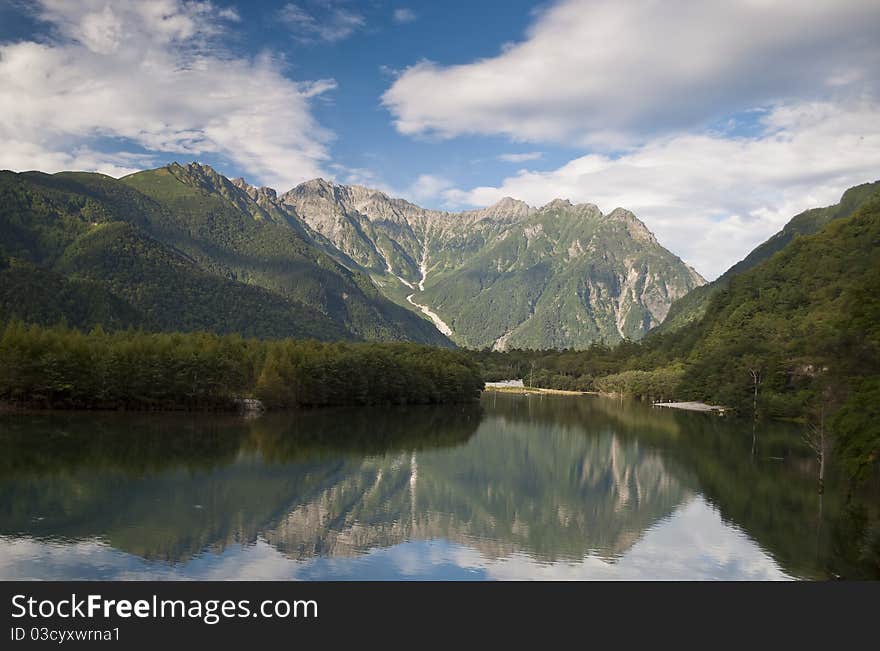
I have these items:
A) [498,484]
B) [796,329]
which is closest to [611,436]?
[498,484]

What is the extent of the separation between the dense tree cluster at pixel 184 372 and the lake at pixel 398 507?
25.4 feet

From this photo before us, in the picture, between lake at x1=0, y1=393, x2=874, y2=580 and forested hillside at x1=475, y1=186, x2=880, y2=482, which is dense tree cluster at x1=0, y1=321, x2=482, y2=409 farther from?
forested hillside at x1=475, y1=186, x2=880, y2=482

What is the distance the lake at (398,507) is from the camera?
98.4 feet

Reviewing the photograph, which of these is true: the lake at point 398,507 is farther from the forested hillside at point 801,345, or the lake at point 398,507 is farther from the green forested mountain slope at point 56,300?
the green forested mountain slope at point 56,300

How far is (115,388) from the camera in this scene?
89.4m

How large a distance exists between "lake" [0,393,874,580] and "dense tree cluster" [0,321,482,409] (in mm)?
7756

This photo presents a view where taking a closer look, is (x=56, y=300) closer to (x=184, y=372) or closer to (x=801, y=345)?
(x=184, y=372)

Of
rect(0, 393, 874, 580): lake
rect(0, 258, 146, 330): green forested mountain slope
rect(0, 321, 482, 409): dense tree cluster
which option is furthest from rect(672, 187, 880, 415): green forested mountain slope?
rect(0, 258, 146, 330): green forested mountain slope

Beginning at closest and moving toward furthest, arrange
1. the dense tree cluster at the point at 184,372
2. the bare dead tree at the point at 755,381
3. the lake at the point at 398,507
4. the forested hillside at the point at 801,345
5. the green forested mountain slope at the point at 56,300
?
the lake at the point at 398,507
the forested hillside at the point at 801,345
the dense tree cluster at the point at 184,372
the bare dead tree at the point at 755,381
the green forested mountain slope at the point at 56,300

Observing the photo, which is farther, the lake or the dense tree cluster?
the dense tree cluster

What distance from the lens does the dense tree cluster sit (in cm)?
8475

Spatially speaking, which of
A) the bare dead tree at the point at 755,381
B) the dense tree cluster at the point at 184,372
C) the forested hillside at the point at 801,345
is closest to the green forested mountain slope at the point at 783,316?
the forested hillside at the point at 801,345

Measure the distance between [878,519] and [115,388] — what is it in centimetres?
8138
